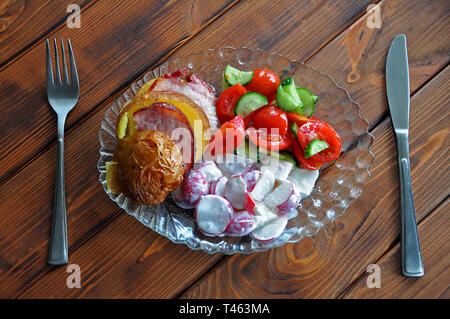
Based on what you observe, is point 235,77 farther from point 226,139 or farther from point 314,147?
point 314,147

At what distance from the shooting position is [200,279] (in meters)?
1.92

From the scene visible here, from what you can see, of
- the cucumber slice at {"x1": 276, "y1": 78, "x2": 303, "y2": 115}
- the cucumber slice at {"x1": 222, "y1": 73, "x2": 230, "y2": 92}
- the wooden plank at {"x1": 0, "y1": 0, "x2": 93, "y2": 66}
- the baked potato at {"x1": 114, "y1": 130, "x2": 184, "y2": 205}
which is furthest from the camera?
the wooden plank at {"x1": 0, "y1": 0, "x2": 93, "y2": 66}

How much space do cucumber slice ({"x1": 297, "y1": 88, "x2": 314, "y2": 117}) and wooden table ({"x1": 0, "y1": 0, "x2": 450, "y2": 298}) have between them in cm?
33

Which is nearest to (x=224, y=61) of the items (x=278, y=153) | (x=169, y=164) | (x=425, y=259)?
(x=278, y=153)

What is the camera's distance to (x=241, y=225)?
5.53 feet

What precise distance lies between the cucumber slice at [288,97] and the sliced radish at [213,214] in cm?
54

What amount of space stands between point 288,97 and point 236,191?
51 centimetres

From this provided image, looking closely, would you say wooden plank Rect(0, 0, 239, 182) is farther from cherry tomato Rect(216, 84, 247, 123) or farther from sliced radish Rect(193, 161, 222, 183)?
sliced radish Rect(193, 161, 222, 183)

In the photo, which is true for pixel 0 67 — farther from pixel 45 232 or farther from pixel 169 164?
pixel 169 164

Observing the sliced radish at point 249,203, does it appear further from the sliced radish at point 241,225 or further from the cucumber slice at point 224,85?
the cucumber slice at point 224,85

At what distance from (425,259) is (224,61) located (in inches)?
55.5

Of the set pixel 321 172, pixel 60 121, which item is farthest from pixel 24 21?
pixel 321 172

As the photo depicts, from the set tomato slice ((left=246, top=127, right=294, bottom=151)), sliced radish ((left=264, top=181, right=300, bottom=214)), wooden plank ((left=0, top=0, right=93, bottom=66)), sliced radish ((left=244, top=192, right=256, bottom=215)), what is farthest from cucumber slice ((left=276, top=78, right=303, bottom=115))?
wooden plank ((left=0, top=0, right=93, bottom=66))

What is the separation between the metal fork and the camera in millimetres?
1870
